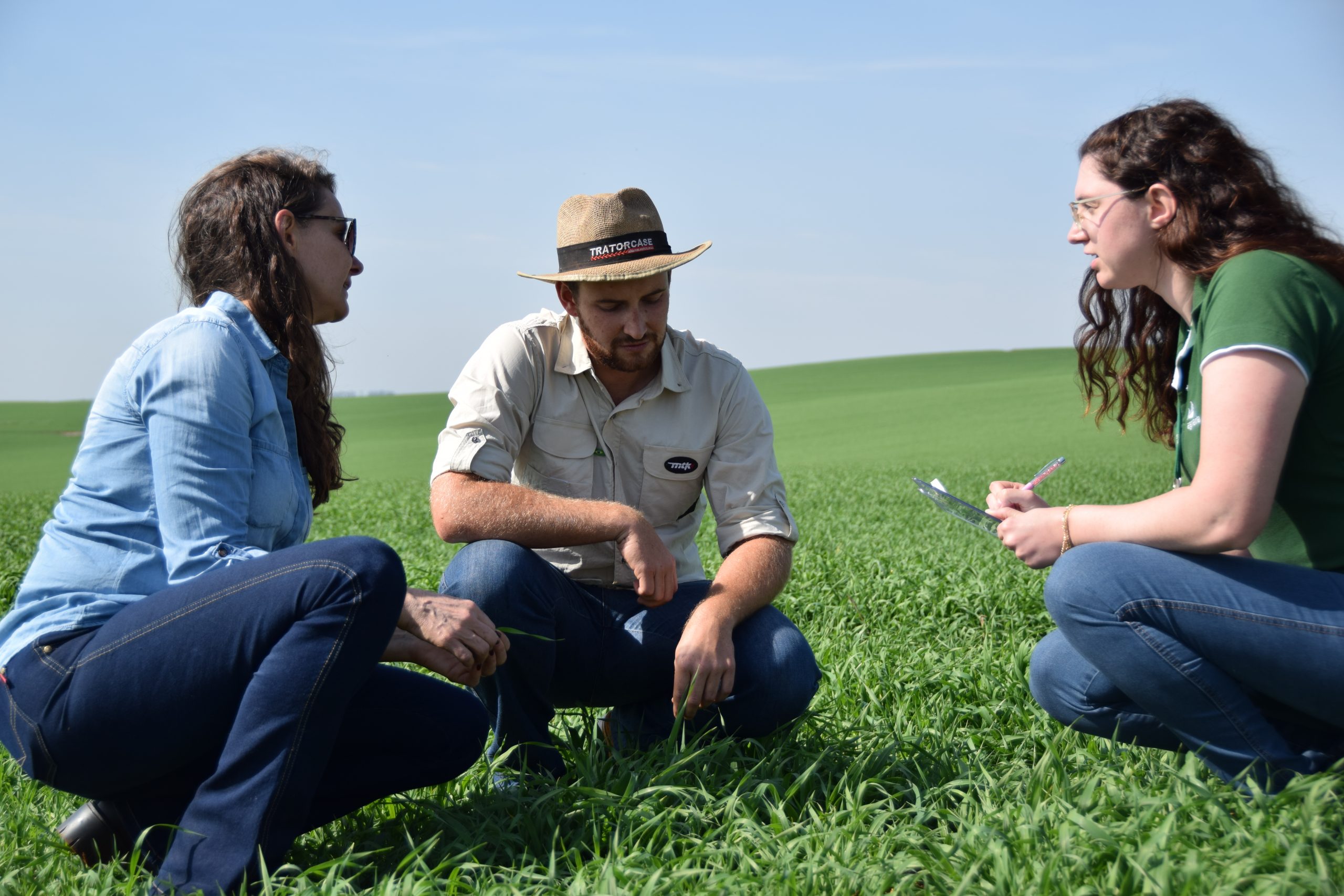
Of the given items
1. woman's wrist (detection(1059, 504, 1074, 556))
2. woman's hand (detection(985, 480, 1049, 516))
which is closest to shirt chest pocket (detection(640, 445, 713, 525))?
woman's hand (detection(985, 480, 1049, 516))

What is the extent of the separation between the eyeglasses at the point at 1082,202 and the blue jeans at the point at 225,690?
1986mm

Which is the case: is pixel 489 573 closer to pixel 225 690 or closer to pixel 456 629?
pixel 456 629

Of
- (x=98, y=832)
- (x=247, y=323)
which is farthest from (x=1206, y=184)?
(x=98, y=832)

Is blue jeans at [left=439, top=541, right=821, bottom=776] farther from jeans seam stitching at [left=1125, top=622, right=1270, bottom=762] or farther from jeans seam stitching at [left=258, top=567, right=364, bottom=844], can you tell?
jeans seam stitching at [left=1125, top=622, right=1270, bottom=762]

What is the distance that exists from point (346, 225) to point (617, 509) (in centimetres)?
114

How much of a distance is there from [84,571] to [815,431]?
113ft

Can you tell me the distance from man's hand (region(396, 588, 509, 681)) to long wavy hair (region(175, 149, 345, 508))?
657mm

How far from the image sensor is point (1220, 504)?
232cm

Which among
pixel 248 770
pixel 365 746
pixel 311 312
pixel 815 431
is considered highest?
pixel 311 312

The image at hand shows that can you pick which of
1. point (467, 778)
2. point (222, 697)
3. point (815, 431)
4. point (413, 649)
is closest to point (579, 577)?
point (467, 778)

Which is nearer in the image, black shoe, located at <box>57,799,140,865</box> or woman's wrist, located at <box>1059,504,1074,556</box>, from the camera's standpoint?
black shoe, located at <box>57,799,140,865</box>

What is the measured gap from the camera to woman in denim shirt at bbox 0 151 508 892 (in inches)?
89.2

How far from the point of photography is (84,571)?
8.00ft

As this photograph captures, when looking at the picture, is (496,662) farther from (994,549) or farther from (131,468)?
(994,549)
